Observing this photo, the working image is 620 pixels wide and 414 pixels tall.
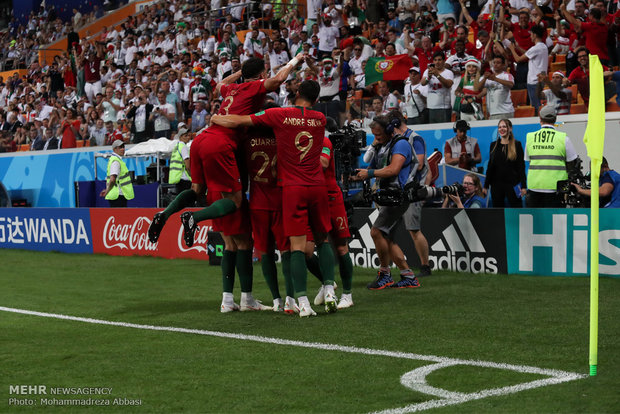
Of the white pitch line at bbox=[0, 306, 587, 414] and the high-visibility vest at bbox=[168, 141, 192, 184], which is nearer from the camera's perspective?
the white pitch line at bbox=[0, 306, 587, 414]

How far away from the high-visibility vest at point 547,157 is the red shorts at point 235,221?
5.25 meters

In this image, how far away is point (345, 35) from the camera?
69.9 ft

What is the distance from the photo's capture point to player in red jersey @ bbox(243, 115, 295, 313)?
883cm

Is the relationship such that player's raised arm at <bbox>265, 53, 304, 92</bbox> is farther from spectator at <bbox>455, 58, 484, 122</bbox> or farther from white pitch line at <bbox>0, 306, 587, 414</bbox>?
spectator at <bbox>455, 58, 484, 122</bbox>

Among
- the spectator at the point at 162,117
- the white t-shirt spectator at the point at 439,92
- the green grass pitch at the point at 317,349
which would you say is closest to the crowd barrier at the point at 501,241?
the green grass pitch at the point at 317,349

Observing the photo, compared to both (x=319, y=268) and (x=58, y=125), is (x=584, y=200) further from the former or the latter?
(x=58, y=125)

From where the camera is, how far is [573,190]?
12.3 metres

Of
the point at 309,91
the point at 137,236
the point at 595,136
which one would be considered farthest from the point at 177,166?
the point at 595,136

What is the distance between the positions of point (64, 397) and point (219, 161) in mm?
3647

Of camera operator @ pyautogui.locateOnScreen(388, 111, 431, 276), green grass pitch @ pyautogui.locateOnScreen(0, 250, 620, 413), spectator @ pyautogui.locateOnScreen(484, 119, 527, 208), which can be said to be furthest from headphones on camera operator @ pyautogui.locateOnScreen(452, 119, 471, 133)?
green grass pitch @ pyautogui.locateOnScreen(0, 250, 620, 413)

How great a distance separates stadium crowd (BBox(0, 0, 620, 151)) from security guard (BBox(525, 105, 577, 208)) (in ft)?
9.23

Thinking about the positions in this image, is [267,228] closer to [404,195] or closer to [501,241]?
[404,195]

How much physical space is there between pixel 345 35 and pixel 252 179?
42.6 feet

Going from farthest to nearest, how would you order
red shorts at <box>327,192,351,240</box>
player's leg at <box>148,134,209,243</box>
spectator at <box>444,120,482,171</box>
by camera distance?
spectator at <box>444,120,482,171</box>, red shorts at <box>327,192,351,240</box>, player's leg at <box>148,134,209,243</box>
